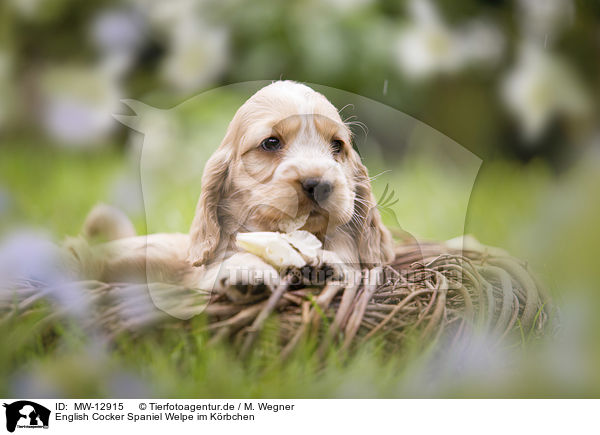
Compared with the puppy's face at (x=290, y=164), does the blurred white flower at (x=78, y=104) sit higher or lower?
higher

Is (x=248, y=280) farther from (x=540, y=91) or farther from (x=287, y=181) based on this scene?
(x=540, y=91)

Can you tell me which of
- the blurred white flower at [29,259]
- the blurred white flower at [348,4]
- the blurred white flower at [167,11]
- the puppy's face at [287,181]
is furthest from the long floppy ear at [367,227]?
the blurred white flower at [29,259]

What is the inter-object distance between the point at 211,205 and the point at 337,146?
244 mm

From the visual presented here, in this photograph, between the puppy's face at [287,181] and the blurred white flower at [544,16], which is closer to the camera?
the puppy's face at [287,181]

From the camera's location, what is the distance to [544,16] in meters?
1.28

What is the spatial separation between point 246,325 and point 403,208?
38 centimetres

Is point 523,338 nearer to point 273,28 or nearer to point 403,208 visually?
point 403,208

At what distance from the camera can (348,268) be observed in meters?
1.12

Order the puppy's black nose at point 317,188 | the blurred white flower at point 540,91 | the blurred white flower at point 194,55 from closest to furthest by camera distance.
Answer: the puppy's black nose at point 317,188, the blurred white flower at point 194,55, the blurred white flower at point 540,91

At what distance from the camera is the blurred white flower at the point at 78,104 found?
1.16 m

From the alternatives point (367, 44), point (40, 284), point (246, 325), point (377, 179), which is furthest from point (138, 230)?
point (367, 44)

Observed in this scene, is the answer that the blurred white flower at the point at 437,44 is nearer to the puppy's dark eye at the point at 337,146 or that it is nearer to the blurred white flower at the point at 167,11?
the puppy's dark eye at the point at 337,146
